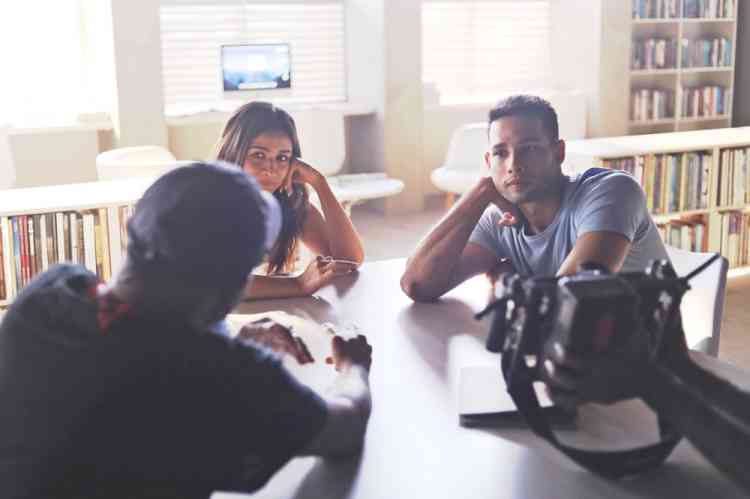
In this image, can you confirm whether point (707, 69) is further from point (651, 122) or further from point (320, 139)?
point (320, 139)

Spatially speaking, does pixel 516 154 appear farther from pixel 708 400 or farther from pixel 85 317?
pixel 85 317

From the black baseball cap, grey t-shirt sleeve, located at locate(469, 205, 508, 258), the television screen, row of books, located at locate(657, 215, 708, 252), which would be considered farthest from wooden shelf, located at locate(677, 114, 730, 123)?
the black baseball cap

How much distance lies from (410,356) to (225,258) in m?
0.81

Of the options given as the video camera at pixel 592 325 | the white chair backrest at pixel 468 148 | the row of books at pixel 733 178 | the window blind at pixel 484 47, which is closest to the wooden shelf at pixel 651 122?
the window blind at pixel 484 47

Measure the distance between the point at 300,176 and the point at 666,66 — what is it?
18.9 feet

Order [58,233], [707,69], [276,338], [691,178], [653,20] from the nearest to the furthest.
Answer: [276,338] → [58,233] → [691,178] → [653,20] → [707,69]

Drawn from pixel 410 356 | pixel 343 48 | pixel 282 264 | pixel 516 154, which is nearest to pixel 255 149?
pixel 282 264

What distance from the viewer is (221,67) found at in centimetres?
635

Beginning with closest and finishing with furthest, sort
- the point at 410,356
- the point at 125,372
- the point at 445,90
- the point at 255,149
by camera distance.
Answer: the point at 125,372 < the point at 410,356 < the point at 255,149 < the point at 445,90

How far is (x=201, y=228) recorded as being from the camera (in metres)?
1.11

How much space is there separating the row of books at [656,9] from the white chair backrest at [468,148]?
1.83 m

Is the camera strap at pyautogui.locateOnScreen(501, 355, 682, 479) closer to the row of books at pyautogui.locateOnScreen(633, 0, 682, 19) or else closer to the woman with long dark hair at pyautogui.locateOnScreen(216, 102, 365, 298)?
the woman with long dark hair at pyautogui.locateOnScreen(216, 102, 365, 298)

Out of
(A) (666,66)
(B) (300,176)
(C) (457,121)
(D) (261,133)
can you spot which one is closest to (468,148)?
(C) (457,121)

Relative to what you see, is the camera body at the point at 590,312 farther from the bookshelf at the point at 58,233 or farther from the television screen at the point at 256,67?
the television screen at the point at 256,67
